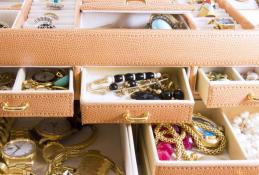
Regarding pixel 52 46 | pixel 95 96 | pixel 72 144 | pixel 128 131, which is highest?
pixel 52 46

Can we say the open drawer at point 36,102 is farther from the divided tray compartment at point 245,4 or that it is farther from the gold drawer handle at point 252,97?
the divided tray compartment at point 245,4

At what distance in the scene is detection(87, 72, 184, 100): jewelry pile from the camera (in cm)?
138

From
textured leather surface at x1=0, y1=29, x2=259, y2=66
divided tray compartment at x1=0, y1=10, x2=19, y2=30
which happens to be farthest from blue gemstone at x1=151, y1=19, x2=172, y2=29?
divided tray compartment at x1=0, y1=10, x2=19, y2=30

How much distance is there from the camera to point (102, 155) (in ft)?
5.00

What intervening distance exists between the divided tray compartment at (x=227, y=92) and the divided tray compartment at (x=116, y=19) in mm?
319

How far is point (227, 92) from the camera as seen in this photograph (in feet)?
4.41

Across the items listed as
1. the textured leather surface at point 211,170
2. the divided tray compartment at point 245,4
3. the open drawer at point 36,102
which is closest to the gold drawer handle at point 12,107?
the open drawer at point 36,102

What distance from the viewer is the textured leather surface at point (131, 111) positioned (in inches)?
50.8

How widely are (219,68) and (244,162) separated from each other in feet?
1.23

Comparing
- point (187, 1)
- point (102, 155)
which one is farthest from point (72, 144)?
point (187, 1)

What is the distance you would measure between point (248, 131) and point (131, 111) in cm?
51

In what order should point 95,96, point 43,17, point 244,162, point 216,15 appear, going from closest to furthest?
point 244,162 < point 95,96 < point 43,17 < point 216,15

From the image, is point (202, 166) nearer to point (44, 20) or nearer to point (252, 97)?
point (252, 97)

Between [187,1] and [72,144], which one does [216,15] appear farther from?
[72,144]
